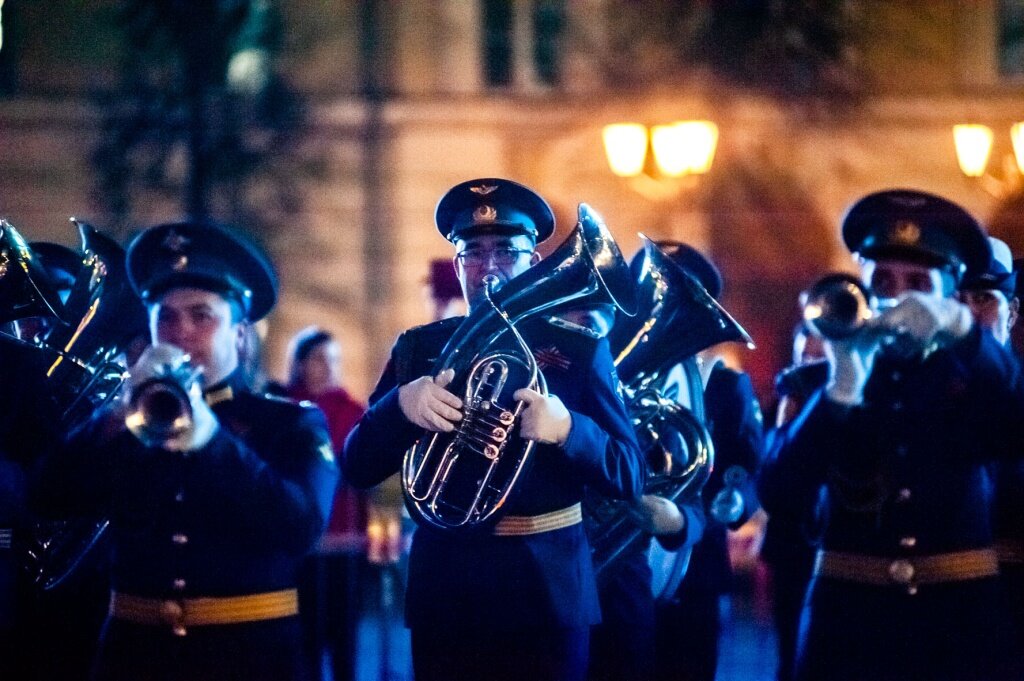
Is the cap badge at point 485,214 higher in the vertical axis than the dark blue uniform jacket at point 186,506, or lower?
higher

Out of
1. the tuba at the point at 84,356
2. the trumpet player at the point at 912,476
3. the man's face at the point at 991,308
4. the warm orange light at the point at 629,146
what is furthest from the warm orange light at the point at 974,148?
the tuba at the point at 84,356

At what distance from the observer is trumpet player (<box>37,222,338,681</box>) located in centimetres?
390

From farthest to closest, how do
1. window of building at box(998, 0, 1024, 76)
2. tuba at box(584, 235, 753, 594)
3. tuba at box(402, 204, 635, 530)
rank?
window of building at box(998, 0, 1024, 76) < tuba at box(584, 235, 753, 594) < tuba at box(402, 204, 635, 530)

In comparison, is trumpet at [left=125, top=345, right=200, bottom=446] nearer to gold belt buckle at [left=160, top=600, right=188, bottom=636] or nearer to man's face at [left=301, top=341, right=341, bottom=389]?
gold belt buckle at [left=160, top=600, right=188, bottom=636]

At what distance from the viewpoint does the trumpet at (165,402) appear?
3.60m

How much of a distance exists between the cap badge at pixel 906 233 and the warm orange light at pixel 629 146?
6.26 metres

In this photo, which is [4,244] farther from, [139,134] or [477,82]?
[477,82]

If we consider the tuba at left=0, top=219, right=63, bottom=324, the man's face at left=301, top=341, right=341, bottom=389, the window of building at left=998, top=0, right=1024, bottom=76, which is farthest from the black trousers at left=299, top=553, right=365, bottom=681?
the window of building at left=998, top=0, right=1024, bottom=76

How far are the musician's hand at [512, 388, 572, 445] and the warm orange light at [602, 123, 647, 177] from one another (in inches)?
270

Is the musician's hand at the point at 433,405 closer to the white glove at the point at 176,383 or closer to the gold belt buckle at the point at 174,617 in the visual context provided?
the white glove at the point at 176,383

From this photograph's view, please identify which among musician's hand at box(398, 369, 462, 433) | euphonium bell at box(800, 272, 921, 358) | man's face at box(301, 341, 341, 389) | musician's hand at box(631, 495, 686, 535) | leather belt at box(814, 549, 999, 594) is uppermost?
man's face at box(301, 341, 341, 389)

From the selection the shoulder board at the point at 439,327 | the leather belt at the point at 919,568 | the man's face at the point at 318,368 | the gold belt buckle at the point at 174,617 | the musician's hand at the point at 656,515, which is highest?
the man's face at the point at 318,368

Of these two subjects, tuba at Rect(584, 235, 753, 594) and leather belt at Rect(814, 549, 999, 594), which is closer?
leather belt at Rect(814, 549, 999, 594)

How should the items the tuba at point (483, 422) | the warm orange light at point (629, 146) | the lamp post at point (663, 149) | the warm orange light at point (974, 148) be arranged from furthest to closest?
the warm orange light at point (974, 148) → the warm orange light at point (629, 146) → the lamp post at point (663, 149) → the tuba at point (483, 422)
